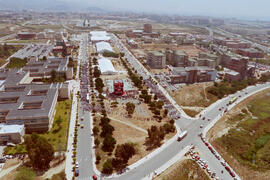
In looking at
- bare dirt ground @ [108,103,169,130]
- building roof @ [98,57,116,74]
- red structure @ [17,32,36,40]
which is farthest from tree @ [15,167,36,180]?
red structure @ [17,32,36,40]

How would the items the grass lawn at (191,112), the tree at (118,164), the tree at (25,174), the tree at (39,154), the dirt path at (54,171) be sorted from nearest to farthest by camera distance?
the tree at (25,174) < the dirt path at (54,171) < the tree at (39,154) < the tree at (118,164) < the grass lawn at (191,112)

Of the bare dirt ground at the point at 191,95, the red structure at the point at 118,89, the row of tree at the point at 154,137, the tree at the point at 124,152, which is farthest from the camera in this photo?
the red structure at the point at 118,89

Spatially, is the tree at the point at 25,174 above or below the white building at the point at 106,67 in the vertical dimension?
below

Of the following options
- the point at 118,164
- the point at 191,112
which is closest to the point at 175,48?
the point at 191,112

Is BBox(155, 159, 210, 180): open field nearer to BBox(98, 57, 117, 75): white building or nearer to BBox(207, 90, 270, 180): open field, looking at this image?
BBox(207, 90, 270, 180): open field

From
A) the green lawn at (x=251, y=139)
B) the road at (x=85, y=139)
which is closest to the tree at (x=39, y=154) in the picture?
the road at (x=85, y=139)

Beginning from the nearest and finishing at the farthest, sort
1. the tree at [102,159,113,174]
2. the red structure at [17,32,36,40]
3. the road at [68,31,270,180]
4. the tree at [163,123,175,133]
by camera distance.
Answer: the tree at [102,159,113,174] → the road at [68,31,270,180] → the tree at [163,123,175,133] → the red structure at [17,32,36,40]

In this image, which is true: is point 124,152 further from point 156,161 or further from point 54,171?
point 54,171

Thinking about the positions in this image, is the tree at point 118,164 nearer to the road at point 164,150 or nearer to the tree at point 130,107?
the road at point 164,150
